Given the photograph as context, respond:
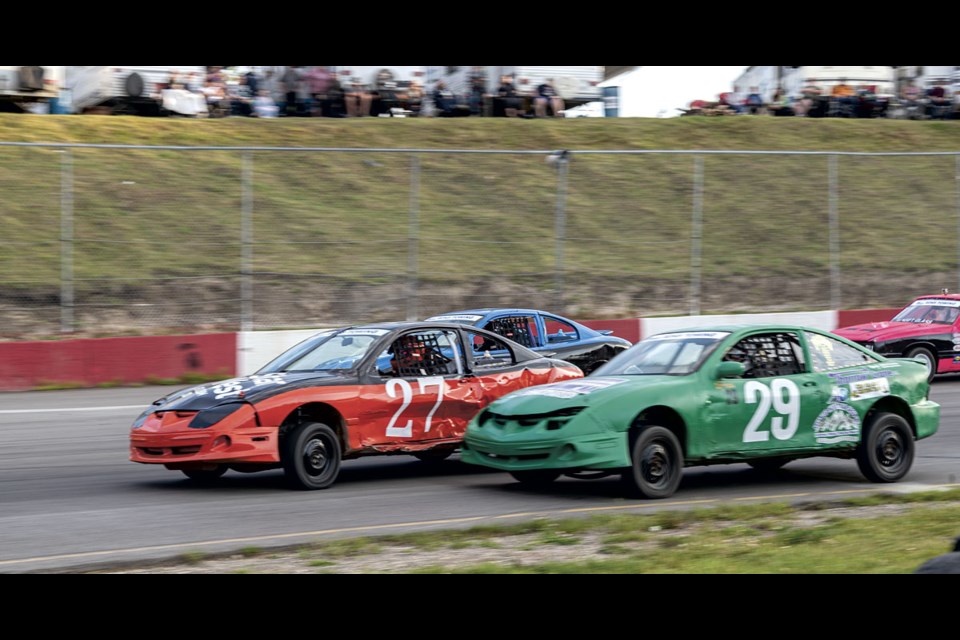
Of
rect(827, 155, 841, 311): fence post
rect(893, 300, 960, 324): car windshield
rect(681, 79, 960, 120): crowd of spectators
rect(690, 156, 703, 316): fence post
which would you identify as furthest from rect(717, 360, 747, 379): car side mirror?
rect(681, 79, 960, 120): crowd of spectators

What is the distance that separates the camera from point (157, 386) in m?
17.4

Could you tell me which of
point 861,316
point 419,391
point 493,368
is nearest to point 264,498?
point 419,391

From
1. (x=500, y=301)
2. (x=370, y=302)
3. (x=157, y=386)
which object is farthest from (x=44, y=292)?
(x=500, y=301)

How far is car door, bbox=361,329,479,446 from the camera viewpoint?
399 inches

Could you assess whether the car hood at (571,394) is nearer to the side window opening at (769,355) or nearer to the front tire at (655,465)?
the front tire at (655,465)

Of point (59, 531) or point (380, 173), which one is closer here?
point (59, 531)

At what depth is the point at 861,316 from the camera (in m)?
22.2

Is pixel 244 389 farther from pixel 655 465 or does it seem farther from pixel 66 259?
pixel 66 259

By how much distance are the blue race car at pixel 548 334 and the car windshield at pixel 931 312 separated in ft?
19.0

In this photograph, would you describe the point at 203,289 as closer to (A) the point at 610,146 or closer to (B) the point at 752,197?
(B) the point at 752,197

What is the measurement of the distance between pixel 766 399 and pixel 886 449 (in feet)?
4.72

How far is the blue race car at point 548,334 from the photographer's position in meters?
15.2
